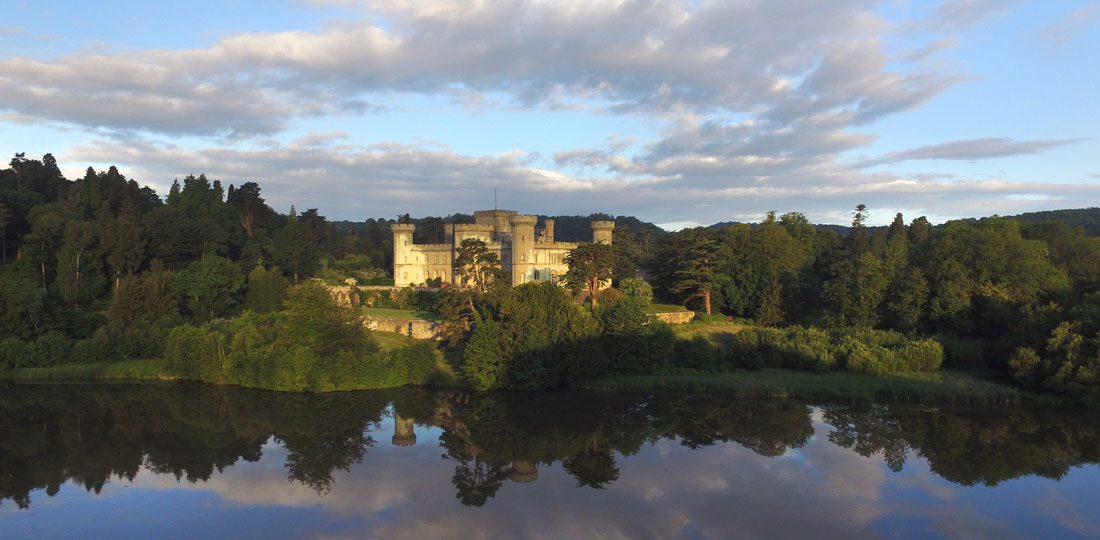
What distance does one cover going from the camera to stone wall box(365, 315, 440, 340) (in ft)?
98.3

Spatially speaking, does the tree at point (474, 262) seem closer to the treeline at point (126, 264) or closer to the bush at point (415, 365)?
the bush at point (415, 365)

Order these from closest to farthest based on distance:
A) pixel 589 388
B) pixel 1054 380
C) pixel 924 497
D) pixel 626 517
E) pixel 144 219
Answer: pixel 626 517, pixel 924 497, pixel 1054 380, pixel 589 388, pixel 144 219

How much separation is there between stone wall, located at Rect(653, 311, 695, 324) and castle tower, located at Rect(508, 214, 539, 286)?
33.3 feet

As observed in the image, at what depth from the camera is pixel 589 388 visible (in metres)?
24.0

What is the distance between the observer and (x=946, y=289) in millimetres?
27906

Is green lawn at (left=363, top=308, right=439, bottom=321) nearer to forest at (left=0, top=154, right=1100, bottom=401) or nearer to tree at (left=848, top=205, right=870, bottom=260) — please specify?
forest at (left=0, top=154, right=1100, bottom=401)

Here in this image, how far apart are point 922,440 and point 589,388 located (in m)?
10.6

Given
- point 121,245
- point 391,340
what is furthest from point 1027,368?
point 121,245

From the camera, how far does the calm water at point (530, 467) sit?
13.1 m

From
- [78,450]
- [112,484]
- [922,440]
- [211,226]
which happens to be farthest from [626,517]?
[211,226]

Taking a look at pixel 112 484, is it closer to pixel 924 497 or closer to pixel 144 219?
pixel 924 497

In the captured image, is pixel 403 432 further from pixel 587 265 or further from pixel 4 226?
pixel 4 226

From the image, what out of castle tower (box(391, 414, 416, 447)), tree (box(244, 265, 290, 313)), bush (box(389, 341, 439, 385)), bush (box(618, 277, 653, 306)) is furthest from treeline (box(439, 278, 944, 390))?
tree (box(244, 265, 290, 313))

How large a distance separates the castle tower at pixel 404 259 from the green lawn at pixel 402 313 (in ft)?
31.4
